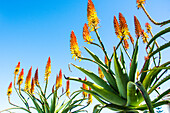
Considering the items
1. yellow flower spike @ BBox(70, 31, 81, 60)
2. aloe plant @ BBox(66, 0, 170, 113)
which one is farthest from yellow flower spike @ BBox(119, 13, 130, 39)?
yellow flower spike @ BBox(70, 31, 81, 60)

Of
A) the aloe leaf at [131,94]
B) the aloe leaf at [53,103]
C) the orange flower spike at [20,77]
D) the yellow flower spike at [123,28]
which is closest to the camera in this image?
the aloe leaf at [131,94]

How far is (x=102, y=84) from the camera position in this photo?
3.72 ft

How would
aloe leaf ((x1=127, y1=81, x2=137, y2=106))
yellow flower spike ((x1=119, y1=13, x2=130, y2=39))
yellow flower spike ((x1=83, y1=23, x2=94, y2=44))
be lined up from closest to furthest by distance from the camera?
1. aloe leaf ((x1=127, y1=81, x2=137, y2=106))
2. yellow flower spike ((x1=119, y1=13, x2=130, y2=39))
3. yellow flower spike ((x1=83, y1=23, x2=94, y2=44))

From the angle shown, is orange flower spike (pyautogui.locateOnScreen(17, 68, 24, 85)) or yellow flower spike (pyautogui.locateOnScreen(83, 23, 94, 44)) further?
orange flower spike (pyautogui.locateOnScreen(17, 68, 24, 85))

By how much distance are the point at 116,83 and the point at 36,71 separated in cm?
214

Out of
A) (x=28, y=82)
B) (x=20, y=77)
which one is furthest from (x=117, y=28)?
(x=28, y=82)

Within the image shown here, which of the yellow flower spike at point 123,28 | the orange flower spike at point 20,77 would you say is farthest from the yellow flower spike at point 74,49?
the orange flower spike at point 20,77

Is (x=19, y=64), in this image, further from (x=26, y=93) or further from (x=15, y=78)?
(x=26, y=93)

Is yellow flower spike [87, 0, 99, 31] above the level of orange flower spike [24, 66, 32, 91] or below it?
above

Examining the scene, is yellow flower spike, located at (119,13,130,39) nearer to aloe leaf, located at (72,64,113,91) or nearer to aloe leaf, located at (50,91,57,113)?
aloe leaf, located at (72,64,113,91)

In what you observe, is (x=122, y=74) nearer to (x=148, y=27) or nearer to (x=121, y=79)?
(x=121, y=79)

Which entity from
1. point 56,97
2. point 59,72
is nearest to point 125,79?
point 59,72

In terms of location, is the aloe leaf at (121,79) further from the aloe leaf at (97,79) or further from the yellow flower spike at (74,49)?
the yellow flower spike at (74,49)

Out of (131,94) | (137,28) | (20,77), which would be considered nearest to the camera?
(131,94)
